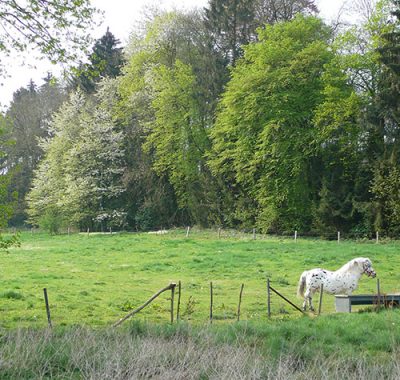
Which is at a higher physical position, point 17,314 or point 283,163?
point 283,163

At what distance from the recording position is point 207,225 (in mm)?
49031

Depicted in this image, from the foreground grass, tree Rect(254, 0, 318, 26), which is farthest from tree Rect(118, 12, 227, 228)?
the foreground grass

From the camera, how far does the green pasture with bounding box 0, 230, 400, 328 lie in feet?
48.8

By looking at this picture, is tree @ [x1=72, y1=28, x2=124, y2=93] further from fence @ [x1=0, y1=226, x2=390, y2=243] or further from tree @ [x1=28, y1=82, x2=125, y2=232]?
fence @ [x1=0, y1=226, x2=390, y2=243]

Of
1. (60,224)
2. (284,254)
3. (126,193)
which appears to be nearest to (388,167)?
(284,254)

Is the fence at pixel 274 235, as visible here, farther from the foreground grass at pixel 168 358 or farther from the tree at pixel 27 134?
the foreground grass at pixel 168 358

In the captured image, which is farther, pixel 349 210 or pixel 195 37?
pixel 195 37

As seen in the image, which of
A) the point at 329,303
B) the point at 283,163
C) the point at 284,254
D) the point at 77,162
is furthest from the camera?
the point at 77,162

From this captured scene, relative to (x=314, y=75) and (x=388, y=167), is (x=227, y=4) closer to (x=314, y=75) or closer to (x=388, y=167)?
(x=314, y=75)

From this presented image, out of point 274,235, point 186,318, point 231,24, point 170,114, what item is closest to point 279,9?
point 231,24

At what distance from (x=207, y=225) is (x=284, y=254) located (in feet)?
69.5

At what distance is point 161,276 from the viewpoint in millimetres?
22406

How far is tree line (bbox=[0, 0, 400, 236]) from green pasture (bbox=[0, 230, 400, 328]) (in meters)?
8.03

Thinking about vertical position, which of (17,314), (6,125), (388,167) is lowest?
(17,314)
